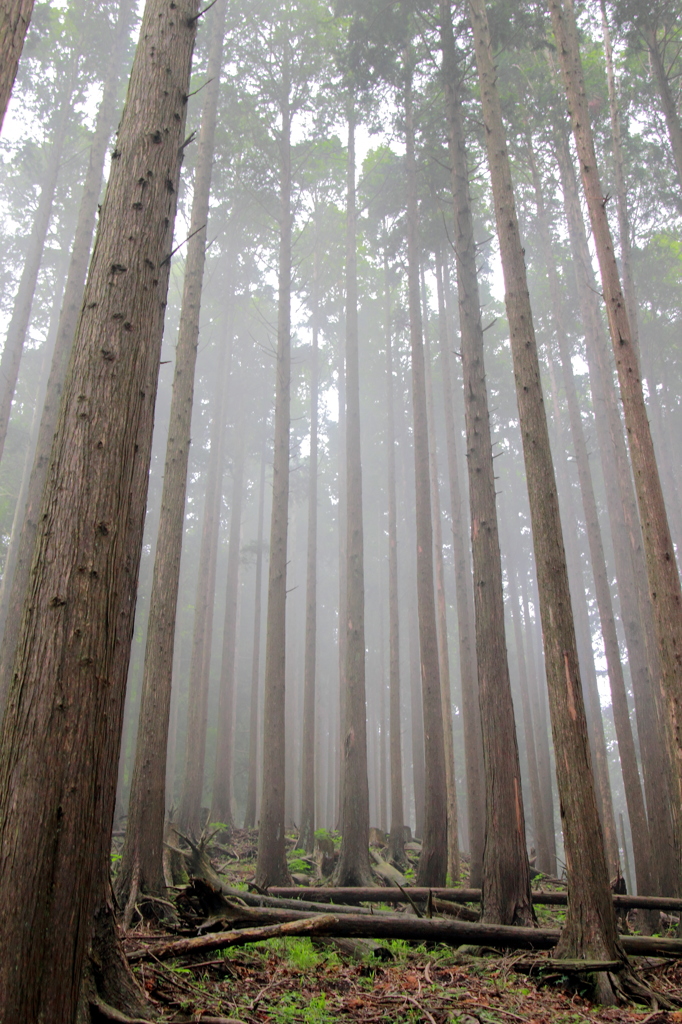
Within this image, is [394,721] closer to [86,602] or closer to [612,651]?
[612,651]

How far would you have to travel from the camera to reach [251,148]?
14875 mm

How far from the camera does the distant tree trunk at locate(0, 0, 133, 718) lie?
9.17 metres

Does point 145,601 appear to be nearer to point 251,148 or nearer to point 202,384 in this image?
point 202,384

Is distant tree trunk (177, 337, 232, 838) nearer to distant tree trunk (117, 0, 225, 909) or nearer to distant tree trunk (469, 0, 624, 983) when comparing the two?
distant tree trunk (117, 0, 225, 909)

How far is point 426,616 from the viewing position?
1102cm

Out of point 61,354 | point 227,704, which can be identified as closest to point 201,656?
point 227,704

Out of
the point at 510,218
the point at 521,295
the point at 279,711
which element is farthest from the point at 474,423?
the point at 279,711

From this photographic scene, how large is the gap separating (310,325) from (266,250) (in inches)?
146

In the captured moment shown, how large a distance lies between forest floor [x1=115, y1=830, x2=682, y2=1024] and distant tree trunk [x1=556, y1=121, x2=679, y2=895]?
2.93 meters

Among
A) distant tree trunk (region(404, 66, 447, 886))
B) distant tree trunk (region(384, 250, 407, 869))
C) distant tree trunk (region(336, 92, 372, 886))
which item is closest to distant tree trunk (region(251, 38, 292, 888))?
distant tree trunk (region(336, 92, 372, 886))

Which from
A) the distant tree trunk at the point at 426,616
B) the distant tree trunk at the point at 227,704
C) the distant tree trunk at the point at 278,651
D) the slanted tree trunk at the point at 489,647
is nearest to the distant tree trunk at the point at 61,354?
the distant tree trunk at the point at 278,651

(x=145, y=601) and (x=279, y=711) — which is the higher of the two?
(x=145, y=601)

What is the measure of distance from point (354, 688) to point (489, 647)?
3.67 meters

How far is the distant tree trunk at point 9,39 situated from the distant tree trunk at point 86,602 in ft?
2.48
